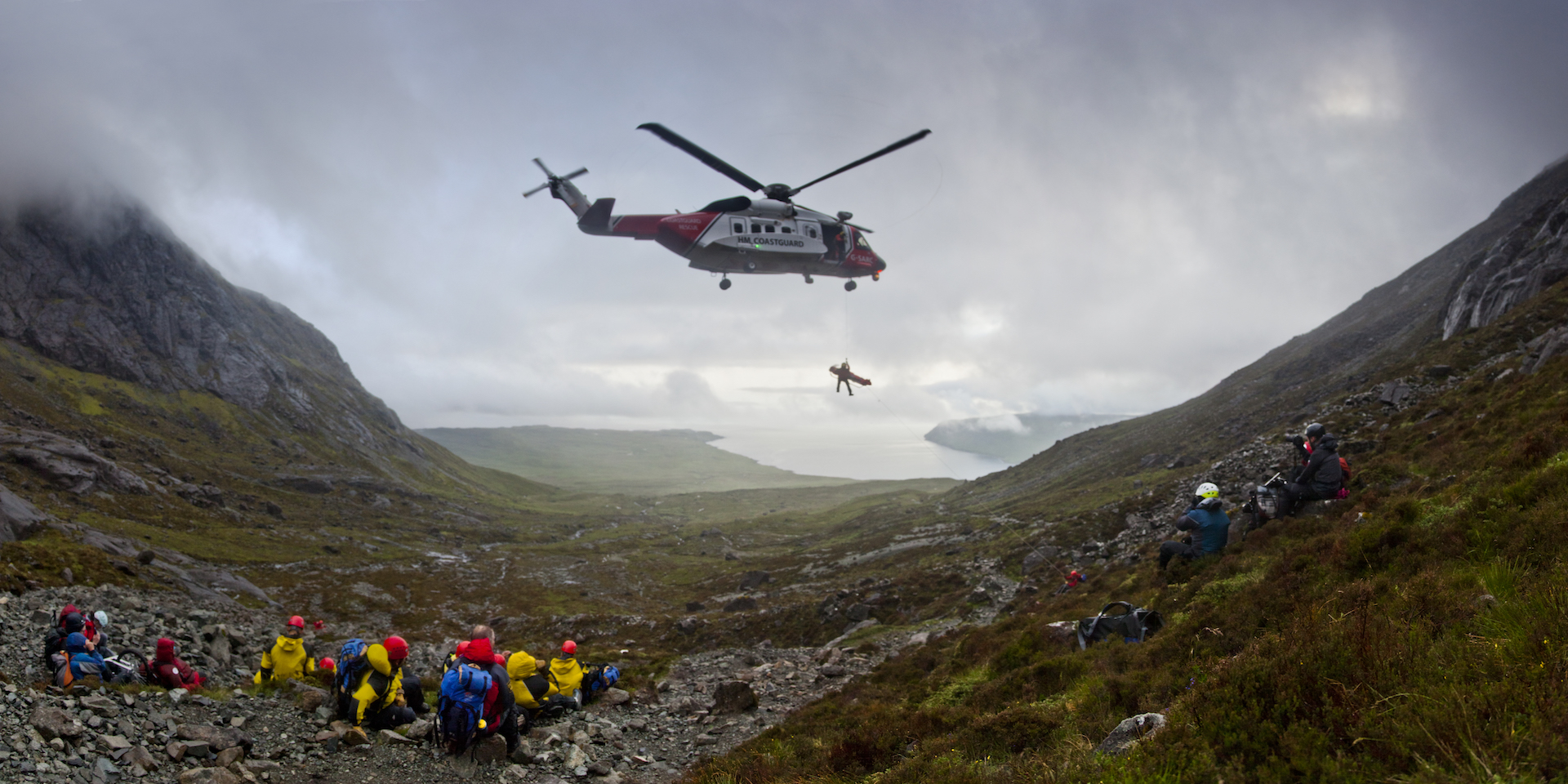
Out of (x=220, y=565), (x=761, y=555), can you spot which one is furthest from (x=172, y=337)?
(x=761, y=555)

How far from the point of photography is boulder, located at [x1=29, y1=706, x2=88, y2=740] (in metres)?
9.09

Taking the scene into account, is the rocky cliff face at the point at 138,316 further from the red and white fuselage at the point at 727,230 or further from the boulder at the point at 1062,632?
the boulder at the point at 1062,632

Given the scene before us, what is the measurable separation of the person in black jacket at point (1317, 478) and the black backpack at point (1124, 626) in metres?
5.91

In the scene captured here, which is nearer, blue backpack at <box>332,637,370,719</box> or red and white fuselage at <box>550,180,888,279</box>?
blue backpack at <box>332,637,370,719</box>

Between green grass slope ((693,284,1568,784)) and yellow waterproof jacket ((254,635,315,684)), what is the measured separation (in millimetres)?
11225

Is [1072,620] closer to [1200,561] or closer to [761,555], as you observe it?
[1200,561]

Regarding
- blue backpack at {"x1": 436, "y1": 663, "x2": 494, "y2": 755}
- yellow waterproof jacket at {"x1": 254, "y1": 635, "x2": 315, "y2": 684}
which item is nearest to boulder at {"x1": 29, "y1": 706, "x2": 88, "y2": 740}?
yellow waterproof jacket at {"x1": 254, "y1": 635, "x2": 315, "y2": 684}

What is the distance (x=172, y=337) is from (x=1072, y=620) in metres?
204

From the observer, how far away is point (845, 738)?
431 inches

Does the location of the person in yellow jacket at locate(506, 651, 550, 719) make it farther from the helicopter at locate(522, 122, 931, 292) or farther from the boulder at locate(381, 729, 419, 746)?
the helicopter at locate(522, 122, 931, 292)

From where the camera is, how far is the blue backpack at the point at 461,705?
10.6m

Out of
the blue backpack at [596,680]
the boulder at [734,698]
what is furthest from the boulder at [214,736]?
the boulder at [734,698]

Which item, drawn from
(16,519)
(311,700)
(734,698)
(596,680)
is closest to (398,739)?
(311,700)

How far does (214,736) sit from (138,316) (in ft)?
641
